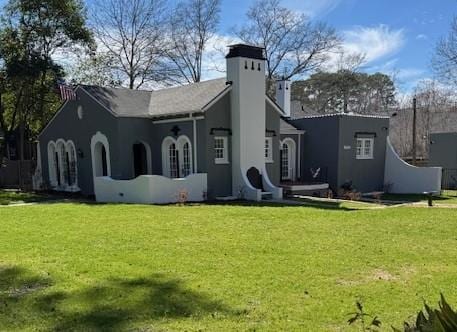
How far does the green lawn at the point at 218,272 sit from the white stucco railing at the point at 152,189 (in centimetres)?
505

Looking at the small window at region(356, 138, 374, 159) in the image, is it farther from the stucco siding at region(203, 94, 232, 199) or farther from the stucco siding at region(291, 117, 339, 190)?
the stucco siding at region(203, 94, 232, 199)

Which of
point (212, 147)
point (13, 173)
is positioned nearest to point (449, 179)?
point (212, 147)

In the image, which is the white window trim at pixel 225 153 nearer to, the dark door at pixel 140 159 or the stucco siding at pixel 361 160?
the dark door at pixel 140 159

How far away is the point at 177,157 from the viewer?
64.6ft

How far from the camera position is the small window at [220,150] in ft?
60.6

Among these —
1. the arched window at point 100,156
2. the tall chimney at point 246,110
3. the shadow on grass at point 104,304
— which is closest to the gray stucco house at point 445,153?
the tall chimney at point 246,110

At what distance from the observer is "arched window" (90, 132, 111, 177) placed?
20119 millimetres

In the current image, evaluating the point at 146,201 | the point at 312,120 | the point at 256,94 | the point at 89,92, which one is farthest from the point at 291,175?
the point at 89,92

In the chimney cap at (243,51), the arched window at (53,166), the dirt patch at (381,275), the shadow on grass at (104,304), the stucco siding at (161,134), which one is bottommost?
the dirt patch at (381,275)

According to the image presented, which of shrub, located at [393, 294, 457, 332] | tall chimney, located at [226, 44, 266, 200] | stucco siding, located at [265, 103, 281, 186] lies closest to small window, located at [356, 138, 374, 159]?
stucco siding, located at [265, 103, 281, 186]

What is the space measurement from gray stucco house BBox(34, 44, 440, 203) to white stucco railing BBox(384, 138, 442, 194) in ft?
0.52

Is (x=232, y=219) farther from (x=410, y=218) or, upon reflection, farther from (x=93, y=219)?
(x=410, y=218)

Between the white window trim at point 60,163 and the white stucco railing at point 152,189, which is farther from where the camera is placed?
the white window trim at point 60,163

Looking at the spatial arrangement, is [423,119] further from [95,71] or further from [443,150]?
[95,71]
